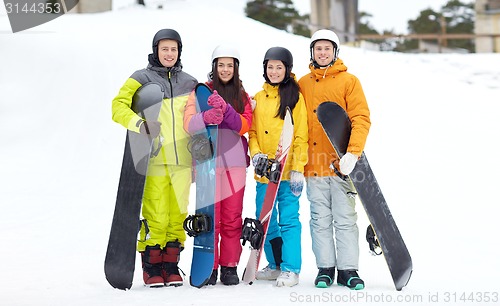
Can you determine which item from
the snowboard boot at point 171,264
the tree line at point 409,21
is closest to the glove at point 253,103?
the snowboard boot at point 171,264

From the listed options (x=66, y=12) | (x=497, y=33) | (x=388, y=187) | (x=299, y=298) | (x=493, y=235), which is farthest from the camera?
(x=497, y=33)

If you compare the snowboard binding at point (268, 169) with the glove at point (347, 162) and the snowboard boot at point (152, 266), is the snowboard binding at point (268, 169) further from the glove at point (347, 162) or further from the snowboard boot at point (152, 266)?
the snowboard boot at point (152, 266)

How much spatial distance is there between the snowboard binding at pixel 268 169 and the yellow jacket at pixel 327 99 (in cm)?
29

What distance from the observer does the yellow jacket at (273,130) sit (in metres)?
5.37

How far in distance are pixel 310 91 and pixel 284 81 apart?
0.68ft

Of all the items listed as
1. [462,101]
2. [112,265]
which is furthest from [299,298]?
[462,101]

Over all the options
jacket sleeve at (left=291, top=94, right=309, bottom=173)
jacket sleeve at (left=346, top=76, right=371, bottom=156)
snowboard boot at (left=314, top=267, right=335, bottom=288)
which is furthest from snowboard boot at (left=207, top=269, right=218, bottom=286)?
jacket sleeve at (left=346, top=76, right=371, bottom=156)

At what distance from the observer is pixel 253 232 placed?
17.4 feet

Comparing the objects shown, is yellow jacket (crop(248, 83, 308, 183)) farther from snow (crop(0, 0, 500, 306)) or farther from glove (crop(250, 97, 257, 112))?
snow (crop(0, 0, 500, 306))

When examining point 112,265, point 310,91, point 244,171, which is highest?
point 310,91

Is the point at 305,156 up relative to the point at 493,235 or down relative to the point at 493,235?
up

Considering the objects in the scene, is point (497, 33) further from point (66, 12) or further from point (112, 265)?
point (112, 265)

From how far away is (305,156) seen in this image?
536 centimetres

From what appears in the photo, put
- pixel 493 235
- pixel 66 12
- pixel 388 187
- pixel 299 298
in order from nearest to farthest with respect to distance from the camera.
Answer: pixel 299 298 → pixel 493 235 → pixel 388 187 → pixel 66 12
